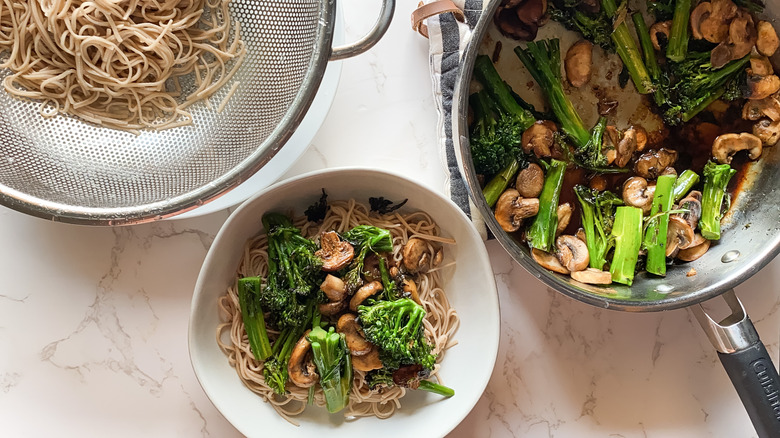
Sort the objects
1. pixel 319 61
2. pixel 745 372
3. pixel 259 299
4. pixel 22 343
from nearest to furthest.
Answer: pixel 319 61
pixel 745 372
pixel 259 299
pixel 22 343

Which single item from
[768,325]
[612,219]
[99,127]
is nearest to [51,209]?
[99,127]

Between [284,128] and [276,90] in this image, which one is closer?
[284,128]

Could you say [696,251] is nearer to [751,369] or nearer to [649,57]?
[751,369]

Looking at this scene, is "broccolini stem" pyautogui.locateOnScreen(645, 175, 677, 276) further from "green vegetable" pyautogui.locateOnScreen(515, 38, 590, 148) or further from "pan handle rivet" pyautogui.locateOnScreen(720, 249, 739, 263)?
"green vegetable" pyautogui.locateOnScreen(515, 38, 590, 148)

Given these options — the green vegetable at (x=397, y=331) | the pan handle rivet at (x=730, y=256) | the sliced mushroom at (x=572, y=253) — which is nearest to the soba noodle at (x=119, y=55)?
the green vegetable at (x=397, y=331)

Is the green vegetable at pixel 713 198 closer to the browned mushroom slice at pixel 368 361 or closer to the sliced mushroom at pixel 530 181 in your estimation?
the sliced mushroom at pixel 530 181

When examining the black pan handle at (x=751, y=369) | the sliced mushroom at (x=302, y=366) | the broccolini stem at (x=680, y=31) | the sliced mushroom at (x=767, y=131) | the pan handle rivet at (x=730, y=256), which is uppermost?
the broccolini stem at (x=680, y=31)

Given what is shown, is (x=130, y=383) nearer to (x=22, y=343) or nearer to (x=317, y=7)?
(x=22, y=343)
